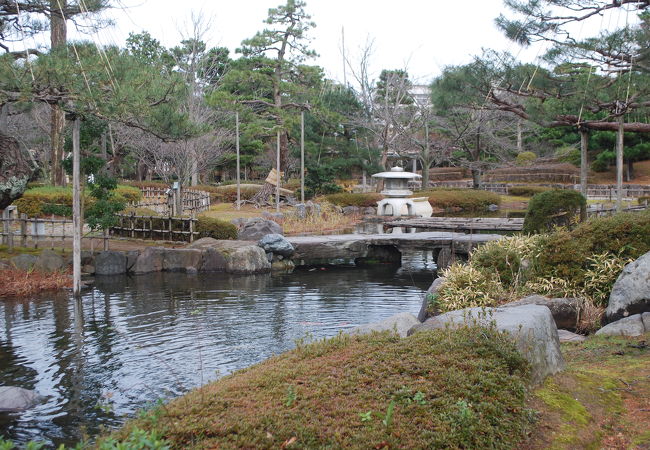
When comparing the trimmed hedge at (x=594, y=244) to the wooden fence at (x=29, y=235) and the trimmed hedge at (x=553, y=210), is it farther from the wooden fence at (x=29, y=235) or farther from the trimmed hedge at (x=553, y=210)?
the wooden fence at (x=29, y=235)

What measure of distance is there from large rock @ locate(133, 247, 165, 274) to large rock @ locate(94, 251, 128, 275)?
0.37m

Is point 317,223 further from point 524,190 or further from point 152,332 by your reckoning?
point 524,190

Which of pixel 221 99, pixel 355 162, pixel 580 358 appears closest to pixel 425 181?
pixel 355 162

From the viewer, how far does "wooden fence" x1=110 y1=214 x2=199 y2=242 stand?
708 inches

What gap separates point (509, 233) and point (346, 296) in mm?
8935

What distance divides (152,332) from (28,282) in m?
5.03

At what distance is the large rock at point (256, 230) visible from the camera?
18672 mm

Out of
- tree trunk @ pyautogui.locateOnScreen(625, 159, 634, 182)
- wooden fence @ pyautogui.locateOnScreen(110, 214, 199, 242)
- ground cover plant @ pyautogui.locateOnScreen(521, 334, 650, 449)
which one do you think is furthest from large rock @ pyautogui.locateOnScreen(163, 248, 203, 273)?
tree trunk @ pyautogui.locateOnScreen(625, 159, 634, 182)

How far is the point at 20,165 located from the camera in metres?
12.5

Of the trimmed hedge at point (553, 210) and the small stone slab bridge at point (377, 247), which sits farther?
the small stone slab bridge at point (377, 247)

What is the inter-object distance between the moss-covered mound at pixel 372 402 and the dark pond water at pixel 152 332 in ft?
3.07

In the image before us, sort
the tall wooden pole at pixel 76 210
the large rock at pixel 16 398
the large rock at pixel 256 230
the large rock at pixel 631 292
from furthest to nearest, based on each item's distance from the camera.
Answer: the large rock at pixel 256 230, the tall wooden pole at pixel 76 210, the large rock at pixel 631 292, the large rock at pixel 16 398

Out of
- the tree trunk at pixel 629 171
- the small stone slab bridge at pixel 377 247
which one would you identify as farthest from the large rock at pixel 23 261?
the tree trunk at pixel 629 171

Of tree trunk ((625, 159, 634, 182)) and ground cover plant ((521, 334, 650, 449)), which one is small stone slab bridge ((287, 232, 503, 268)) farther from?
tree trunk ((625, 159, 634, 182))
